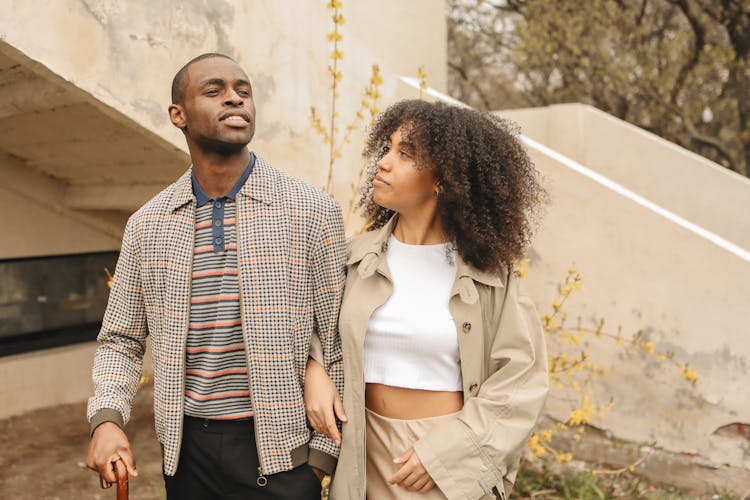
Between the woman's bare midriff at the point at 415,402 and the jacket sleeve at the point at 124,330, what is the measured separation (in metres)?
0.76

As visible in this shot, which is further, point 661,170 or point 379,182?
point 661,170

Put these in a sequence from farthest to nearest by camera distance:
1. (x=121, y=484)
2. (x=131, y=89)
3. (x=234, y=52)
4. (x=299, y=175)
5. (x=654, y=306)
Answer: (x=299, y=175) < (x=654, y=306) < (x=234, y=52) < (x=131, y=89) < (x=121, y=484)

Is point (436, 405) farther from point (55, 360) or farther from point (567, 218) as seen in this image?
point (55, 360)

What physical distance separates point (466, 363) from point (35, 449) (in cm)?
392

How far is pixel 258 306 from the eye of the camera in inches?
73.8

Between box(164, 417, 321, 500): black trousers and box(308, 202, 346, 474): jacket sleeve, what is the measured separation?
0.07m

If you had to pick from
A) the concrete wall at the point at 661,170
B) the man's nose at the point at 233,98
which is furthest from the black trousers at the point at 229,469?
the concrete wall at the point at 661,170

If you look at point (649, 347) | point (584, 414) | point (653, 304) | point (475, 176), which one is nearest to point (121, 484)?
point (475, 176)

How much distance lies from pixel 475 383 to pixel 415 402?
0.64 ft

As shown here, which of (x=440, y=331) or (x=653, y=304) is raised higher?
(x=440, y=331)

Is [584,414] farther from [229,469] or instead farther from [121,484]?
[121,484]

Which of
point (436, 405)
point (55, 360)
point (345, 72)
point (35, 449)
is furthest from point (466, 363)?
point (55, 360)

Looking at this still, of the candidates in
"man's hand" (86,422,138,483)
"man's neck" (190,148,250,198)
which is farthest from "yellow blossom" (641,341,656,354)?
"man's hand" (86,422,138,483)

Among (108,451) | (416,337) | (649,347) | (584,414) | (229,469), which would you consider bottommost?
(584,414)
